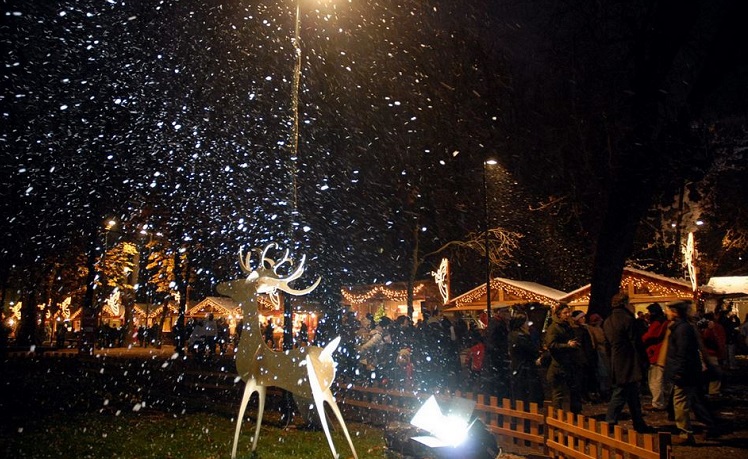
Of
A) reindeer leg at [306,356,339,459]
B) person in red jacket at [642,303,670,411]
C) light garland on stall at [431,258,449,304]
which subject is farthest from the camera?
light garland on stall at [431,258,449,304]

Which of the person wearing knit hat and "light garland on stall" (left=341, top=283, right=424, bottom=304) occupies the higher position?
"light garland on stall" (left=341, top=283, right=424, bottom=304)

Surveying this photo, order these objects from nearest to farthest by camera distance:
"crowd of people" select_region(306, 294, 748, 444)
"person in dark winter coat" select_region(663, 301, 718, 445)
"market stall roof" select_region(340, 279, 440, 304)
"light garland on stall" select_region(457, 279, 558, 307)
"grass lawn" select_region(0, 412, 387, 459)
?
"grass lawn" select_region(0, 412, 387, 459), "person in dark winter coat" select_region(663, 301, 718, 445), "crowd of people" select_region(306, 294, 748, 444), "light garland on stall" select_region(457, 279, 558, 307), "market stall roof" select_region(340, 279, 440, 304)

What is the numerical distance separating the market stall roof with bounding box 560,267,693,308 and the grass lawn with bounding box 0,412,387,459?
12.0 metres

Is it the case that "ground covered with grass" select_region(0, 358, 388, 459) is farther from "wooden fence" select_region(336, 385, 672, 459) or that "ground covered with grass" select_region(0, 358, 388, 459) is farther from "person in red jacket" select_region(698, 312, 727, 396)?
"person in red jacket" select_region(698, 312, 727, 396)

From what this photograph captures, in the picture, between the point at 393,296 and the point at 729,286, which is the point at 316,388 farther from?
the point at 393,296

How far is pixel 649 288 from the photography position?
18.5 meters

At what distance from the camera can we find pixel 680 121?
11.4 meters

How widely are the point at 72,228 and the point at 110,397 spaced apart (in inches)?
482

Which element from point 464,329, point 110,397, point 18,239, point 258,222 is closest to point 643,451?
point 258,222

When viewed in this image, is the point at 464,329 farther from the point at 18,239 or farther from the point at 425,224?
the point at 18,239

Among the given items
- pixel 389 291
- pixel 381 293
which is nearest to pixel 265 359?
pixel 389 291

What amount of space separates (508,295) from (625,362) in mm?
14701

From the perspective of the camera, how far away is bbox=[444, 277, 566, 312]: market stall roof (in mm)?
20641

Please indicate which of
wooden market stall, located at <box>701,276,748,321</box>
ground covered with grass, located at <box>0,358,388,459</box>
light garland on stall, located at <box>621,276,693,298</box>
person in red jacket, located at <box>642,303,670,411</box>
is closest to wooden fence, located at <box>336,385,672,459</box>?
ground covered with grass, located at <box>0,358,388,459</box>
